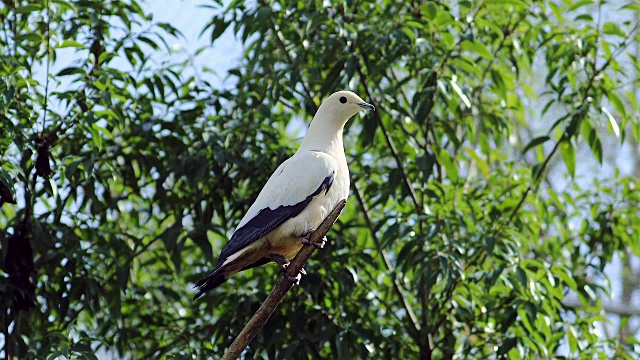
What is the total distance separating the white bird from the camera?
332 cm

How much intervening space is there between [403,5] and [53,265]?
234 cm

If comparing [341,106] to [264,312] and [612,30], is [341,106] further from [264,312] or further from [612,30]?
[612,30]

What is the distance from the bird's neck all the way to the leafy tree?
0.71 metres

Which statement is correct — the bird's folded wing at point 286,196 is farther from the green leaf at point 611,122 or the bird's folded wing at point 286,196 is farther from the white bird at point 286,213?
the green leaf at point 611,122

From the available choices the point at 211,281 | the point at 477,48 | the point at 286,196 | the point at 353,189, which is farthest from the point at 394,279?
the point at 211,281

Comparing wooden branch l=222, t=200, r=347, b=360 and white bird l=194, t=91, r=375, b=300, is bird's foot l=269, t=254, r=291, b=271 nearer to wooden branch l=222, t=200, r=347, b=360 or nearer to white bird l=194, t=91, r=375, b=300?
white bird l=194, t=91, r=375, b=300

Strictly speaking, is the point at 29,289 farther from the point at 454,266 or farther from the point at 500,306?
the point at 500,306

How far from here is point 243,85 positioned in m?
4.67

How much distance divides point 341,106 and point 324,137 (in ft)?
0.52

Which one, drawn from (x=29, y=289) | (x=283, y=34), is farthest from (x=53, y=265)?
(x=283, y=34)

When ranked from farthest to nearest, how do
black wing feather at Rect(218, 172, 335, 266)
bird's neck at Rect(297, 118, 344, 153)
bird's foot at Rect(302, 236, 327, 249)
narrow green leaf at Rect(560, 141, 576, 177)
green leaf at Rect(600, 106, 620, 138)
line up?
1. narrow green leaf at Rect(560, 141, 576, 177)
2. green leaf at Rect(600, 106, 620, 138)
3. bird's neck at Rect(297, 118, 344, 153)
4. black wing feather at Rect(218, 172, 335, 266)
5. bird's foot at Rect(302, 236, 327, 249)

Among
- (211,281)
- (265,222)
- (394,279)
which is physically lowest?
(211,281)

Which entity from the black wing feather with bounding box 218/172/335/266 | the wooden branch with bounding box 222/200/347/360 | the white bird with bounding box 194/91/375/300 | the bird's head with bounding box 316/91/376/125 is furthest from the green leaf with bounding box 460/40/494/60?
the wooden branch with bounding box 222/200/347/360

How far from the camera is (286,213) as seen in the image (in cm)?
336
